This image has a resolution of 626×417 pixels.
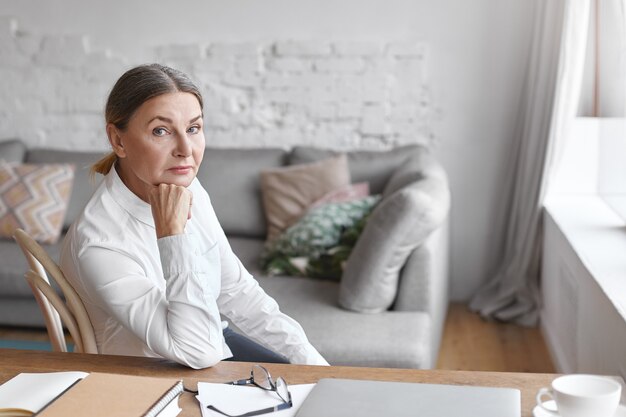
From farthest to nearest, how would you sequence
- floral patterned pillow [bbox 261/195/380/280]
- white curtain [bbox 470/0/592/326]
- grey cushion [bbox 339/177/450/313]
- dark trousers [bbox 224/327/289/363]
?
white curtain [bbox 470/0/592/326] → floral patterned pillow [bbox 261/195/380/280] → grey cushion [bbox 339/177/450/313] → dark trousers [bbox 224/327/289/363]

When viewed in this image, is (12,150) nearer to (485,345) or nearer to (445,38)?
(445,38)

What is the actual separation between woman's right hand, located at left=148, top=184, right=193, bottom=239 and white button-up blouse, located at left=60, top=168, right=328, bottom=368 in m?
0.02

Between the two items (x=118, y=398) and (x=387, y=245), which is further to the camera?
(x=387, y=245)

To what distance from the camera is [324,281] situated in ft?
11.7

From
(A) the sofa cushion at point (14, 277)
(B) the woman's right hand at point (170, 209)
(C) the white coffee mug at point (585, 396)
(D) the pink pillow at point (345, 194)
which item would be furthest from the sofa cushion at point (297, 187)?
(C) the white coffee mug at point (585, 396)

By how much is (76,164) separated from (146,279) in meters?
2.83

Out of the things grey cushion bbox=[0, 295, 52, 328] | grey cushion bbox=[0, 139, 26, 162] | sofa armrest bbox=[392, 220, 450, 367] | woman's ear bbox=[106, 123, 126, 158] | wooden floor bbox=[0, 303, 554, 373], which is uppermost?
woman's ear bbox=[106, 123, 126, 158]

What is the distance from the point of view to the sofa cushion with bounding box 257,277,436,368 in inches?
112

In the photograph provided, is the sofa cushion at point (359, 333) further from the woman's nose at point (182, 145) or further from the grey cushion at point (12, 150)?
the grey cushion at point (12, 150)

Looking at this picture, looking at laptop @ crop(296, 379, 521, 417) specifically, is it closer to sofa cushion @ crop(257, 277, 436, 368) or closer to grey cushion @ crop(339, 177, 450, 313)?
sofa cushion @ crop(257, 277, 436, 368)

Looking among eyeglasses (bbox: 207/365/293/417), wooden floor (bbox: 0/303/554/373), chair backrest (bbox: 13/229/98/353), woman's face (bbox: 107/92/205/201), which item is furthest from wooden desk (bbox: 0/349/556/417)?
wooden floor (bbox: 0/303/554/373)

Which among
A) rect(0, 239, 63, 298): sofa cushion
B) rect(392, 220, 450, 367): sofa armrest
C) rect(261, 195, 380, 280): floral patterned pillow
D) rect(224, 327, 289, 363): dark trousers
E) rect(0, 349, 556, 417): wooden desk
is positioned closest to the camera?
rect(0, 349, 556, 417): wooden desk

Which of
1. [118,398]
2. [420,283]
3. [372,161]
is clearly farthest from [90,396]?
[372,161]

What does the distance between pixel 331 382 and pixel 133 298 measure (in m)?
0.49
